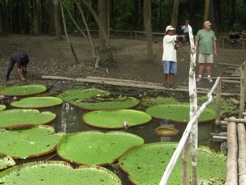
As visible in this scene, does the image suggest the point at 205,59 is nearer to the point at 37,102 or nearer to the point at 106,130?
the point at 106,130

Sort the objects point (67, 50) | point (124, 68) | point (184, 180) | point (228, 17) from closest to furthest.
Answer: point (184, 180), point (124, 68), point (67, 50), point (228, 17)

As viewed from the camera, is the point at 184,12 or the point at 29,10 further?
the point at 29,10

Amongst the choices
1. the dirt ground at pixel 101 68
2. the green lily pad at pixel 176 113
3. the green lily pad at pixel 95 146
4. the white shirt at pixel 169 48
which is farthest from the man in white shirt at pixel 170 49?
the green lily pad at pixel 95 146

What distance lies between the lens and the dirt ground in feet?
31.7

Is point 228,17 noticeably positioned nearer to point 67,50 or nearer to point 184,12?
point 184,12

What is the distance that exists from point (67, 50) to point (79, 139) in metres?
9.40

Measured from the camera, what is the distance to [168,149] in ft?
15.0

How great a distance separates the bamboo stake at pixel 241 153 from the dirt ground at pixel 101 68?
144 inches

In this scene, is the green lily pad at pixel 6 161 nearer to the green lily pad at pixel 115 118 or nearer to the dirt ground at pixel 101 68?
the green lily pad at pixel 115 118

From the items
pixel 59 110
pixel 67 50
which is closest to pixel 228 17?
pixel 67 50

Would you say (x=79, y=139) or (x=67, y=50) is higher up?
(x=67, y=50)

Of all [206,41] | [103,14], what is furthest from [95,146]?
[103,14]

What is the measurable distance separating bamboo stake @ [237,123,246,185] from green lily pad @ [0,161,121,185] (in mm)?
1380

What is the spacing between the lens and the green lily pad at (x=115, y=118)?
5766 mm
